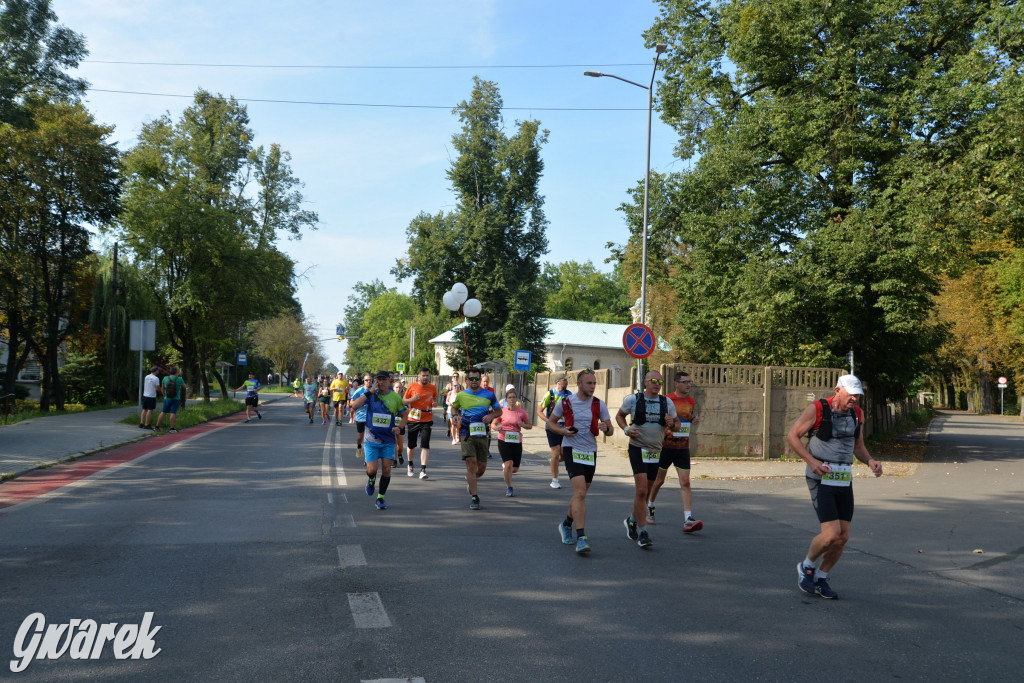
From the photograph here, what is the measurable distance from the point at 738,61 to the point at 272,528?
66.8 feet

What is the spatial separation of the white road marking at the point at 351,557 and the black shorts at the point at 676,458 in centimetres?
377

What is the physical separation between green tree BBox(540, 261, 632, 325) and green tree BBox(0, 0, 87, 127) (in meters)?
78.2

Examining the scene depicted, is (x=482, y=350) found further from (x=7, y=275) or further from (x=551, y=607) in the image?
(x=551, y=607)

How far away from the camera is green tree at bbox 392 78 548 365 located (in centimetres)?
5053

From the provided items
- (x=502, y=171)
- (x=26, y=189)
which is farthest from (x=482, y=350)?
(x=26, y=189)

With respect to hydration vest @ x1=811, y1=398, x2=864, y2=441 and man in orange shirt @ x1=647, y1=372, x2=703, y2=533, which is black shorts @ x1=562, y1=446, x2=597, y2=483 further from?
hydration vest @ x1=811, y1=398, x2=864, y2=441

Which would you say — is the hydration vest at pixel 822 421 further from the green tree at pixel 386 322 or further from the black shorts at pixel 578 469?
the green tree at pixel 386 322

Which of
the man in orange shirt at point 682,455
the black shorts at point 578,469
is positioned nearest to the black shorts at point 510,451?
the man in orange shirt at point 682,455

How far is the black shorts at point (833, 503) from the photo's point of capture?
21.7 feet

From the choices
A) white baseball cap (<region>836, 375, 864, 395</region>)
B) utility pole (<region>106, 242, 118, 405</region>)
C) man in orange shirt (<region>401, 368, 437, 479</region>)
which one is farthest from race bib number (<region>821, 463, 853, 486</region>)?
utility pole (<region>106, 242, 118, 405</region>)

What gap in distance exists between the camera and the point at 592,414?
28.2 feet

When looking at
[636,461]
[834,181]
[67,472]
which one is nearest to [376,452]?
[636,461]

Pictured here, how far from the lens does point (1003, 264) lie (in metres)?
43.7

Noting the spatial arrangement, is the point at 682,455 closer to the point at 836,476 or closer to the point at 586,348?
the point at 836,476
